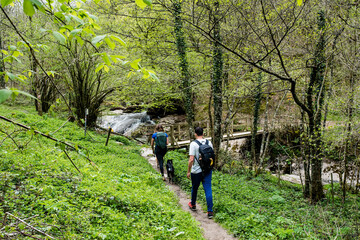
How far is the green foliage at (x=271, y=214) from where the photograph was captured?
4330 millimetres

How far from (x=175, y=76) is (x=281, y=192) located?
642cm

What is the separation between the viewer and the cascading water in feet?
70.6

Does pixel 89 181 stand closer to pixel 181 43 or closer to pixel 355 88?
pixel 181 43

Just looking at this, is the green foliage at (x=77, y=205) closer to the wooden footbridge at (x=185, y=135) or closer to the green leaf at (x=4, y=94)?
the green leaf at (x=4, y=94)

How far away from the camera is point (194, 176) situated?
518 cm

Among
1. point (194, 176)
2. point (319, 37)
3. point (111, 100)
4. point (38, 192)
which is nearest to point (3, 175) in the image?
point (38, 192)

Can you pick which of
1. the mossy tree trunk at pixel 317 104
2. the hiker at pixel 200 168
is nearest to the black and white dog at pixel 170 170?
the hiker at pixel 200 168

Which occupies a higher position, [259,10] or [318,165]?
[259,10]

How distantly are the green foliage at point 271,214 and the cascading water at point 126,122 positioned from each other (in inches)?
518

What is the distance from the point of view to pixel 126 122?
22516 mm

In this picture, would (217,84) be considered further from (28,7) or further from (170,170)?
(28,7)

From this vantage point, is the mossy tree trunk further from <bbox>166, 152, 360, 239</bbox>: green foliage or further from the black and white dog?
the black and white dog

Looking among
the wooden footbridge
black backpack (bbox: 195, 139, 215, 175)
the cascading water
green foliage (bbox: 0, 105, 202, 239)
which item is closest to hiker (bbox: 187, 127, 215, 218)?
black backpack (bbox: 195, 139, 215, 175)

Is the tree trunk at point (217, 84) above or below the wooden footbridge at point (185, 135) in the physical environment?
above
